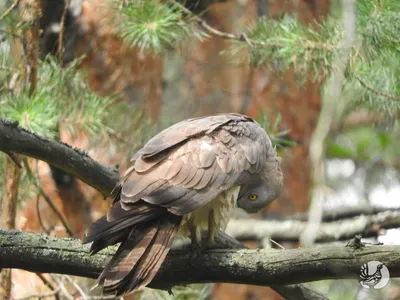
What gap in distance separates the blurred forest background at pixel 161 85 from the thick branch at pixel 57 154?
14.2 inches

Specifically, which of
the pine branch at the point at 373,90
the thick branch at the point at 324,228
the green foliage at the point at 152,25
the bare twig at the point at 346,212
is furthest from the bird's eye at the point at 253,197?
the bare twig at the point at 346,212

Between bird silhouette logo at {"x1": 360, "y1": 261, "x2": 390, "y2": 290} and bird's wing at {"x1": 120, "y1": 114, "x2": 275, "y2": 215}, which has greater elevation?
bird's wing at {"x1": 120, "y1": 114, "x2": 275, "y2": 215}

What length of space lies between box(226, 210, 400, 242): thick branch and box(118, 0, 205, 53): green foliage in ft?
4.54

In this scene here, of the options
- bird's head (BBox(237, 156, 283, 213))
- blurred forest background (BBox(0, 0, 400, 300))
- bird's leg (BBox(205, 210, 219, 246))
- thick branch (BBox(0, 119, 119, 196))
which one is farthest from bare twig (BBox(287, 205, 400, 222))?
thick branch (BBox(0, 119, 119, 196))

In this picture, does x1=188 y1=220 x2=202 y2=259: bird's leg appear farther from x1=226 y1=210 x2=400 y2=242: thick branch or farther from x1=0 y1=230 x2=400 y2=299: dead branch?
x1=226 y1=210 x2=400 y2=242: thick branch

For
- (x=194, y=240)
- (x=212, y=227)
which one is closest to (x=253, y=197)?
(x=212, y=227)

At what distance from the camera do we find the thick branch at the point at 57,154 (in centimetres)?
299

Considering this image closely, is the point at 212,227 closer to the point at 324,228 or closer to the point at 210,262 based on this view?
the point at 210,262

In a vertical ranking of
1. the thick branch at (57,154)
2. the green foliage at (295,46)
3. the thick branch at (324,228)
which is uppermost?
the green foliage at (295,46)

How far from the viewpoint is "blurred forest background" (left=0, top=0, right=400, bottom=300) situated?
3.54 meters

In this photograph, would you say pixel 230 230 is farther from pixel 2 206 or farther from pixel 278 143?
pixel 2 206

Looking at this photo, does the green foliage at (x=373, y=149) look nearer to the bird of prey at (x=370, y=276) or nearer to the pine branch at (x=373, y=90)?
the pine branch at (x=373, y=90)

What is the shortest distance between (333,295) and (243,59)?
3.57 metres

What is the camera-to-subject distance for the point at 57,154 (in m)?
3.17
